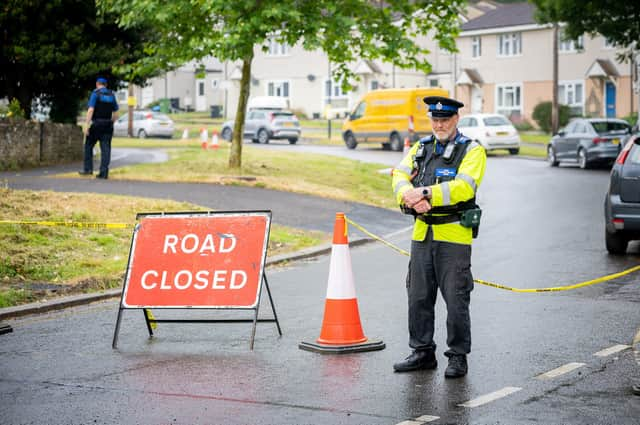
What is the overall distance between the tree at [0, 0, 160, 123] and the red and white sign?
53.1 feet

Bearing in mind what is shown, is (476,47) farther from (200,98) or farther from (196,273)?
(196,273)

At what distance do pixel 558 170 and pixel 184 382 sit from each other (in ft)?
82.9

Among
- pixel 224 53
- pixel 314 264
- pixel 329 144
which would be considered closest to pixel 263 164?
pixel 224 53

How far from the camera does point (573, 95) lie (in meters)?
60.1

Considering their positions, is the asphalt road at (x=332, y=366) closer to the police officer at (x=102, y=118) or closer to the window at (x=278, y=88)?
the police officer at (x=102, y=118)

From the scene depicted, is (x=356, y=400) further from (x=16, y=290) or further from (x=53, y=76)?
(x=53, y=76)

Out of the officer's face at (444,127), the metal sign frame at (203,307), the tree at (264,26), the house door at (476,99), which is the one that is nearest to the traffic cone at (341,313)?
the metal sign frame at (203,307)

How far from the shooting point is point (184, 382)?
7.41 metres

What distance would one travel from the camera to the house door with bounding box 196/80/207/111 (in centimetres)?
8838

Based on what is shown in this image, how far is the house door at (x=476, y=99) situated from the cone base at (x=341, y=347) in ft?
191

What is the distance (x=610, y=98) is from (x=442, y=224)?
53.5 metres

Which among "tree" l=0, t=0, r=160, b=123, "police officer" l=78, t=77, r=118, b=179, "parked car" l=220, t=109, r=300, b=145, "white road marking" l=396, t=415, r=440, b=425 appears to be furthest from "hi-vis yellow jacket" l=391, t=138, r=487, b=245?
"parked car" l=220, t=109, r=300, b=145

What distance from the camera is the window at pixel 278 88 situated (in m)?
75.9

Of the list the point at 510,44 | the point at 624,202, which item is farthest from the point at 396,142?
the point at 624,202
